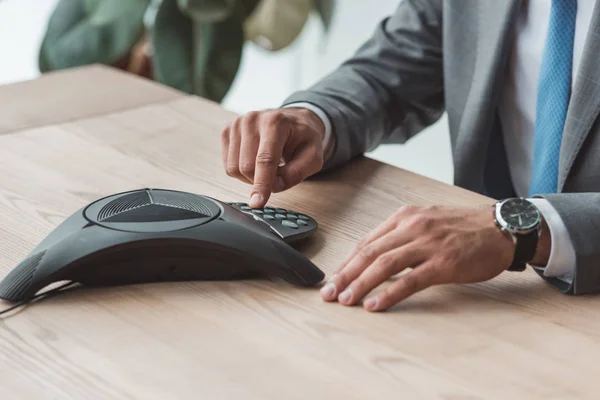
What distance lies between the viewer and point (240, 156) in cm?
105

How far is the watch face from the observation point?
0.87 meters

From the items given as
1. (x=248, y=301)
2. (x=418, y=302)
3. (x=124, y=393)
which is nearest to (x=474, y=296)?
(x=418, y=302)

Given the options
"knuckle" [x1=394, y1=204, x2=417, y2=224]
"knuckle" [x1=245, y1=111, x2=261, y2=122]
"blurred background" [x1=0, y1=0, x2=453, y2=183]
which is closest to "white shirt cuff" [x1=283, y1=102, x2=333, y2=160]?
"knuckle" [x1=245, y1=111, x2=261, y2=122]

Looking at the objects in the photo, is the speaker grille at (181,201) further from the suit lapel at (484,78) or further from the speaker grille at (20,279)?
the suit lapel at (484,78)

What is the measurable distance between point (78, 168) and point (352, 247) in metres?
0.41

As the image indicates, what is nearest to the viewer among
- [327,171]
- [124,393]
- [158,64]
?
[124,393]

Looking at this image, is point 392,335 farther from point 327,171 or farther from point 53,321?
point 327,171

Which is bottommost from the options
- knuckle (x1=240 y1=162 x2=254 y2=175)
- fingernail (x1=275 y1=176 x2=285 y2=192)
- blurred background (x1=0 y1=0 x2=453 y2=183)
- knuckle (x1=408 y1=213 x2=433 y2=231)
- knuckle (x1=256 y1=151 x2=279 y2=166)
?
blurred background (x1=0 y1=0 x2=453 y2=183)

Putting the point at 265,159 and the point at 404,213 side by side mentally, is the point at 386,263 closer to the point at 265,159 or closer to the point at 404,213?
the point at 404,213

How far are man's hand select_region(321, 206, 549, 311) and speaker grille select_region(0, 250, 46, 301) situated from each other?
0.27 meters

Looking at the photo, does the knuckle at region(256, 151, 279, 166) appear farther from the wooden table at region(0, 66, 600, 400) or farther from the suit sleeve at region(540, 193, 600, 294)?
the suit sleeve at region(540, 193, 600, 294)

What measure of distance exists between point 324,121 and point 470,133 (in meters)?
0.32

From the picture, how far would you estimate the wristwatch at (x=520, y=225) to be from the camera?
85cm

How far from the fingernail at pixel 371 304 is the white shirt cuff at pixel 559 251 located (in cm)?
19
